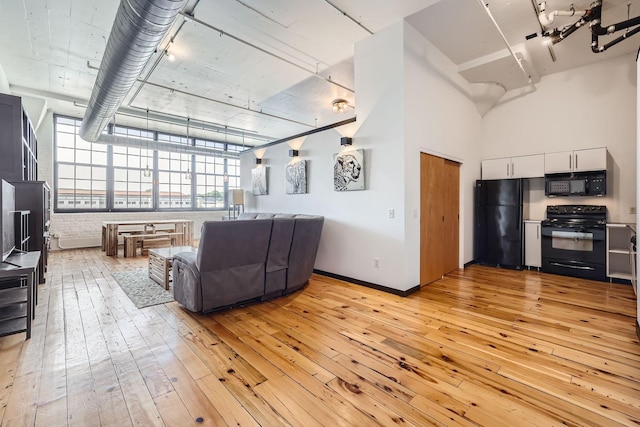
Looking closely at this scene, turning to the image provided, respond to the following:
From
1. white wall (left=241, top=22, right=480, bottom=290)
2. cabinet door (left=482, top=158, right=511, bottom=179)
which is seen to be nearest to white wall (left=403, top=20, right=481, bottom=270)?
white wall (left=241, top=22, right=480, bottom=290)

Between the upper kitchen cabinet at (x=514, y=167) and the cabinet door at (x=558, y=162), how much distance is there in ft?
0.23

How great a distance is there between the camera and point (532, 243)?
4957 mm

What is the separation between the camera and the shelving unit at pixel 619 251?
4.19m

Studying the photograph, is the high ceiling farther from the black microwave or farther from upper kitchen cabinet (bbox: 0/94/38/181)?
the black microwave

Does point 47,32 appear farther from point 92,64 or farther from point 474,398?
point 474,398

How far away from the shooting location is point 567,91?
498 centimetres

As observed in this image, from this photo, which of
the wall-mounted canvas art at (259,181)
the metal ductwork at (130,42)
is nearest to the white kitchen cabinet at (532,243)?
the wall-mounted canvas art at (259,181)

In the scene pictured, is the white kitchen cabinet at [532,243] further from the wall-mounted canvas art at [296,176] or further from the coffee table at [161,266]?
the coffee table at [161,266]

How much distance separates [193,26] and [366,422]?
15.6 ft

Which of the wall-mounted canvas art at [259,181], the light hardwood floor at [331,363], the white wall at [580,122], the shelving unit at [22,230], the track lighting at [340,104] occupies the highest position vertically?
the track lighting at [340,104]

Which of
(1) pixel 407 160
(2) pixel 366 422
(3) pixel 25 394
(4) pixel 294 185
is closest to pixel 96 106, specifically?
(4) pixel 294 185

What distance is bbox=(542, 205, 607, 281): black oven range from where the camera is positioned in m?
4.30

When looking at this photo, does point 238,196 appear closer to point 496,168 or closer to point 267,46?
point 267,46

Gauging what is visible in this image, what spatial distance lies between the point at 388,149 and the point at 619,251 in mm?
3762
